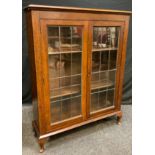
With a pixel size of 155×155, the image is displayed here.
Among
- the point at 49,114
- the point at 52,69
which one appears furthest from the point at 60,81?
the point at 49,114

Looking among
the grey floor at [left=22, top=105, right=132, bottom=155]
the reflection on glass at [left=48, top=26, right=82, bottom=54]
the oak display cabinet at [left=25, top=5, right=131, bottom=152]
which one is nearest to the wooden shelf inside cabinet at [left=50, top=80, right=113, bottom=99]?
the oak display cabinet at [left=25, top=5, right=131, bottom=152]

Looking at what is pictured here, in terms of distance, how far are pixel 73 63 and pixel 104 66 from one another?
436 mm

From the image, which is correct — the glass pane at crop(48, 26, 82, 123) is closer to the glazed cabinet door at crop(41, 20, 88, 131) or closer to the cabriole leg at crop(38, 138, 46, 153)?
the glazed cabinet door at crop(41, 20, 88, 131)

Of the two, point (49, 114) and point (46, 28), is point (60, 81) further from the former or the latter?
point (46, 28)

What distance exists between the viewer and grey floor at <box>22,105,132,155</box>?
183cm

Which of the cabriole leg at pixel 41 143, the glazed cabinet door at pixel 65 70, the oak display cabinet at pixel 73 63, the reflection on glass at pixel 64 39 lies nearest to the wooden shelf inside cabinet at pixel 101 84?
the oak display cabinet at pixel 73 63

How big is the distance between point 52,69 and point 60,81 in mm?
163

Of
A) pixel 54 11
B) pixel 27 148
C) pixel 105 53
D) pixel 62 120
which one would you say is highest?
pixel 54 11

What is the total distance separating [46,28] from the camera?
4.96 ft

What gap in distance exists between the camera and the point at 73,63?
1823mm

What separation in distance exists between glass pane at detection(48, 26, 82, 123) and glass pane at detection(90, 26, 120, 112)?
21 cm

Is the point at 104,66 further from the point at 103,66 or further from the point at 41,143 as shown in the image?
the point at 41,143
